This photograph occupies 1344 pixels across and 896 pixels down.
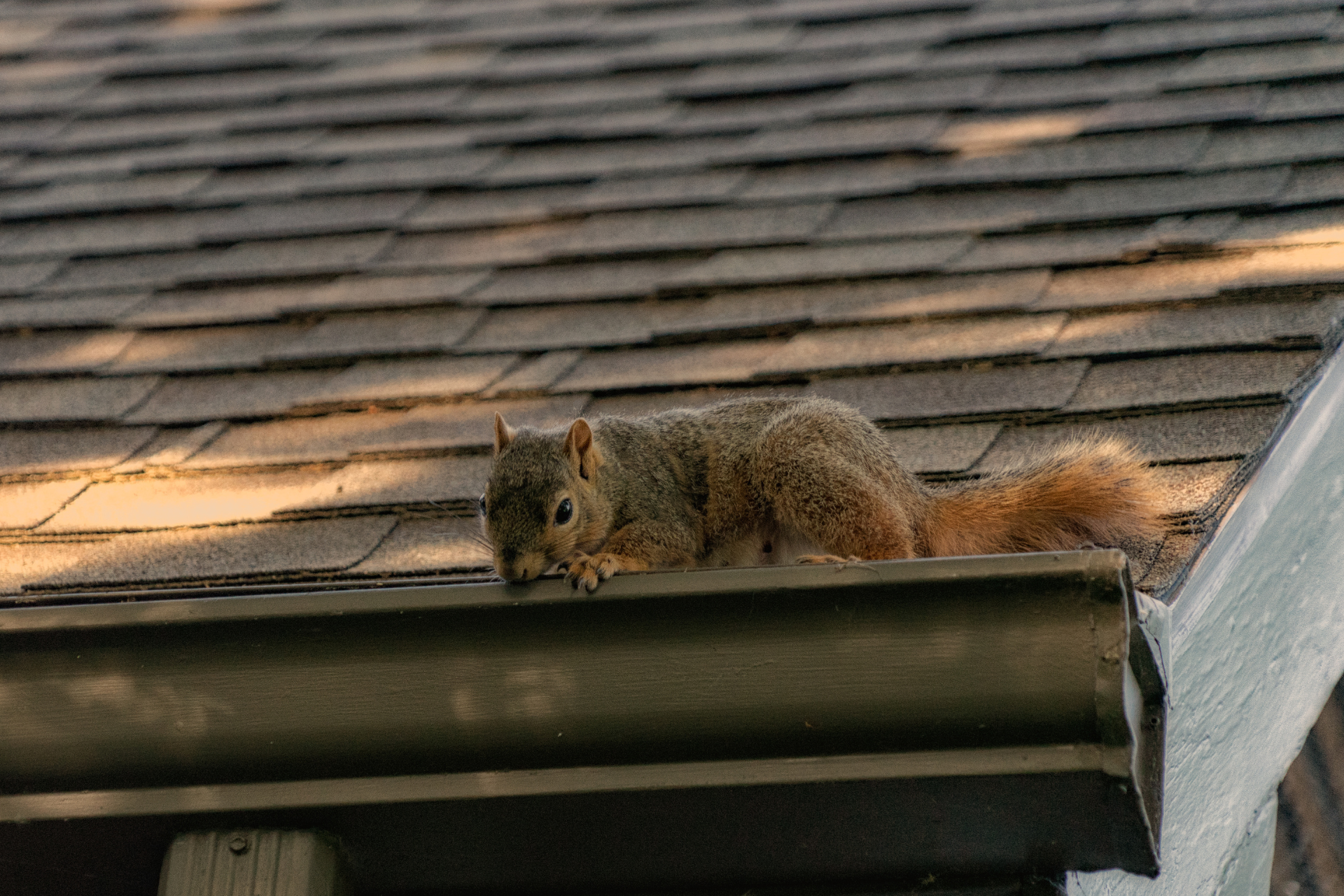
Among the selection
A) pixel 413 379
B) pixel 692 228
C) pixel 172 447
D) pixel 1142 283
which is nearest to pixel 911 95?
pixel 692 228

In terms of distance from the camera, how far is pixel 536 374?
9.25ft

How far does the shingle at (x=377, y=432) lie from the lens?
8.52ft

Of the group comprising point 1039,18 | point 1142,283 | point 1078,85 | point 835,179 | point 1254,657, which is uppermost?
point 1039,18

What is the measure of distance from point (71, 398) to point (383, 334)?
697 mm

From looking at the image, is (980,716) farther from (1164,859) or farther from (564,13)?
(564,13)

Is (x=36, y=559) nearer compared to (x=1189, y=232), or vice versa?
(x=36, y=559)

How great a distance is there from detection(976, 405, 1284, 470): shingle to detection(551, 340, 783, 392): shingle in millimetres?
613

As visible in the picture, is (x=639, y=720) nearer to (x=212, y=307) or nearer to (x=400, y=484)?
(x=400, y=484)

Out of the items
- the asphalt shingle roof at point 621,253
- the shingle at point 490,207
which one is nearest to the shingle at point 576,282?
the asphalt shingle roof at point 621,253

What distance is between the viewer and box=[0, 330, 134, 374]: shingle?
3051 millimetres

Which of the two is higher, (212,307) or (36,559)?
(212,307)

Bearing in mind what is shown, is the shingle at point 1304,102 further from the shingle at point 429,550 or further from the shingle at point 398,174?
Answer: the shingle at point 429,550

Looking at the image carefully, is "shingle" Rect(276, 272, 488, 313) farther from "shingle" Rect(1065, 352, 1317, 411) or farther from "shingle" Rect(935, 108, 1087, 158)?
"shingle" Rect(1065, 352, 1317, 411)

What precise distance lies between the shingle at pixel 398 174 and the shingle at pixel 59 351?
2.63ft
